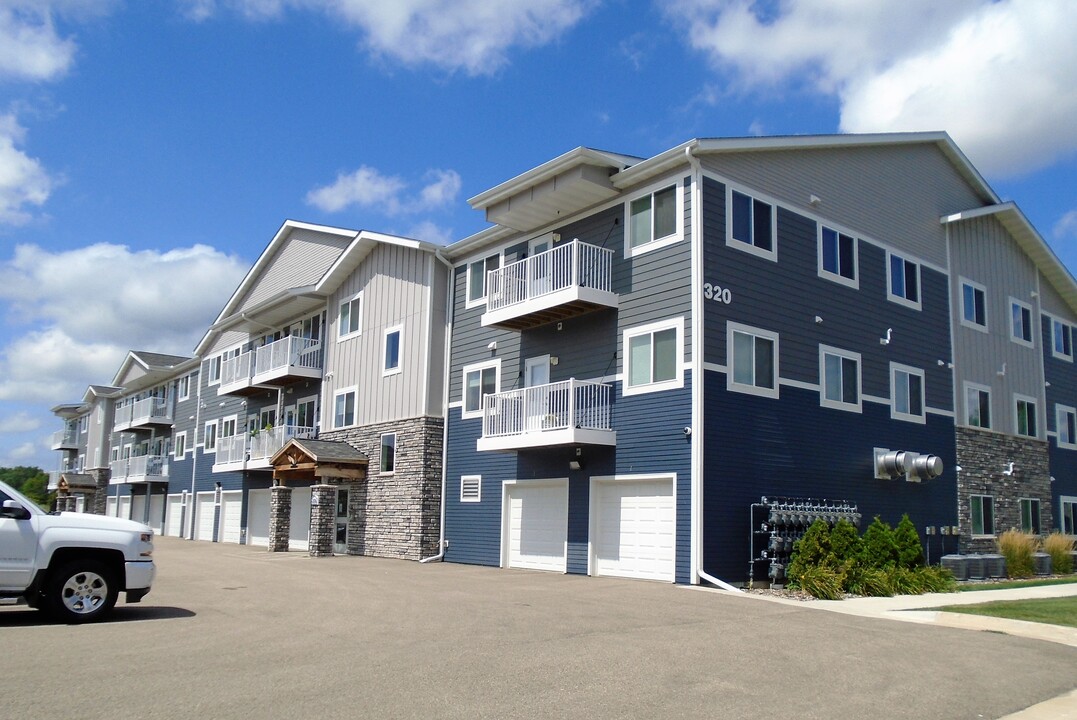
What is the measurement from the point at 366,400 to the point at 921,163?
1774 centimetres

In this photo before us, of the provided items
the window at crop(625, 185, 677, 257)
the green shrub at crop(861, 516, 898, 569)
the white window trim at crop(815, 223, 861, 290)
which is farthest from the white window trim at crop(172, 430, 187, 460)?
the green shrub at crop(861, 516, 898, 569)

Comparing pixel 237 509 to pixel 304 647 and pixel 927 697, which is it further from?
pixel 927 697

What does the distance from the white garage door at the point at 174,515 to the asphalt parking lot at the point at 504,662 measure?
105ft

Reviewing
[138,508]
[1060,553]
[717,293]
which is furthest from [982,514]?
[138,508]

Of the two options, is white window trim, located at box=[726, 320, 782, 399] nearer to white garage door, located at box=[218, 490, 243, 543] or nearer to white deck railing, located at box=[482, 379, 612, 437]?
white deck railing, located at box=[482, 379, 612, 437]

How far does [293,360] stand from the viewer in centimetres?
3192

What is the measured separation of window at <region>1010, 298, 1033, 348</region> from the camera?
29020 mm

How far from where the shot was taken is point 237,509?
38469 millimetres

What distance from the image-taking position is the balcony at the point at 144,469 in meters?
A: 47.4

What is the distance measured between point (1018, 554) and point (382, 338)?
18.4m

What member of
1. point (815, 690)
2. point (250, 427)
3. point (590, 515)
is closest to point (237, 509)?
→ point (250, 427)

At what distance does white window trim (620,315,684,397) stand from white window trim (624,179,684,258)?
1657mm

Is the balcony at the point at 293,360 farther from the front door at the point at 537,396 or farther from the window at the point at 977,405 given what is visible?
the window at the point at 977,405

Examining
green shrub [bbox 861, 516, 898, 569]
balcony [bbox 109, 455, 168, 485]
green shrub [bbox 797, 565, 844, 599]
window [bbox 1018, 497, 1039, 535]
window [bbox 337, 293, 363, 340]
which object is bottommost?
green shrub [bbox 797, 565, 844, 599]
